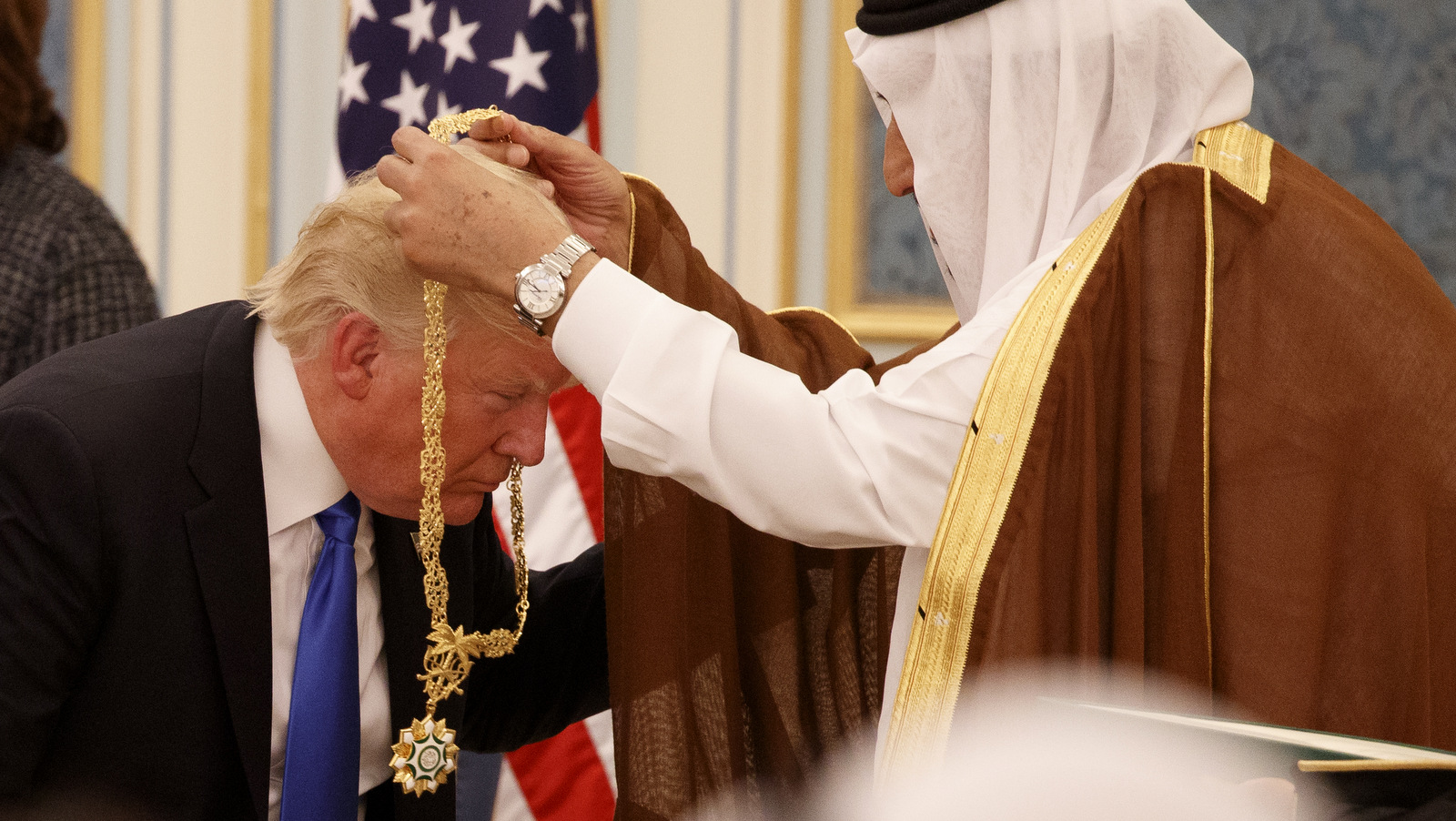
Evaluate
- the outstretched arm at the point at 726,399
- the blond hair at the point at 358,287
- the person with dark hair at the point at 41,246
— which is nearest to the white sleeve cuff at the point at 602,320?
the outstretched arm at the point at 726,399

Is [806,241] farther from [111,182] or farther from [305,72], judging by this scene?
[111,182]

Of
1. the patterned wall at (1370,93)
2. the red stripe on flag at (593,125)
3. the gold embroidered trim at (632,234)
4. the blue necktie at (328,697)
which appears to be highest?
the patterned wall at (1370,93)

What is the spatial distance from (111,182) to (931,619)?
2.82 m

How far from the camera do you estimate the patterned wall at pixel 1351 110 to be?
10.8 feet

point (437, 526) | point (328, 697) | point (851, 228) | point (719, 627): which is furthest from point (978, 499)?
point (851, 228)

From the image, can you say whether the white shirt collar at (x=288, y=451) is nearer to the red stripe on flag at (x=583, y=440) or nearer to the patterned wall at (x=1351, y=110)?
the red stripe on flag at (x=583, y=440)

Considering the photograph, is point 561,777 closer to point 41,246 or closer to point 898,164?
point 41,246

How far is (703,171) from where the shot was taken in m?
3.30

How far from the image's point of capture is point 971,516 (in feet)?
4.07

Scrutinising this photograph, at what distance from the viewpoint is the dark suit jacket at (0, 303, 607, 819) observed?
1.29 meters

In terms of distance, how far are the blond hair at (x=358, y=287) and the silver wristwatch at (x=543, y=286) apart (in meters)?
0.16

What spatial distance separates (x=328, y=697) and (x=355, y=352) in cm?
39

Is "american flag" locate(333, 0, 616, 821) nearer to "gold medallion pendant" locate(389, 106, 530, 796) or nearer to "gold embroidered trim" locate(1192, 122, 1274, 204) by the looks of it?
"gold medallion pendant" locate(389, 106, 530, 796)

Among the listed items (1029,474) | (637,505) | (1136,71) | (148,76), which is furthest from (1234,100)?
(148,76)
